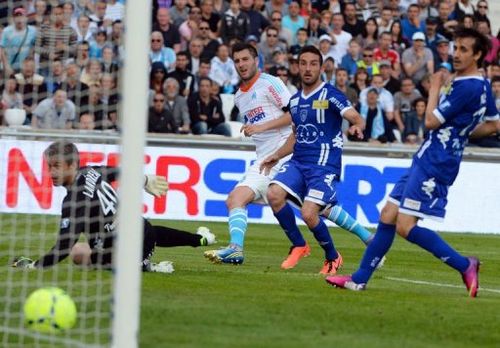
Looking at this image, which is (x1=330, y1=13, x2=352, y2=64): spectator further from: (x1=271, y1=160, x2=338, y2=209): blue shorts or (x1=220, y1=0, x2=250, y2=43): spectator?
(x1=271, y1=160, x2=338, y2=209): blue shorts

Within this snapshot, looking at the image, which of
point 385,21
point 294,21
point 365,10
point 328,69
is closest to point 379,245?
point 328,69

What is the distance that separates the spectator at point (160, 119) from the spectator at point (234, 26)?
287 centimetres

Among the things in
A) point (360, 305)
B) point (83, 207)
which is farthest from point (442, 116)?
point (83, 207)

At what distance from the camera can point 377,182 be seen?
20.5 m

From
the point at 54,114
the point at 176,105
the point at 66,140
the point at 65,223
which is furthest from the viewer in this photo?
the point at 176,105

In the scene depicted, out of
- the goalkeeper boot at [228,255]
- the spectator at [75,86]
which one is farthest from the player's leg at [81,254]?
the goalkeeper boot at [228,255]

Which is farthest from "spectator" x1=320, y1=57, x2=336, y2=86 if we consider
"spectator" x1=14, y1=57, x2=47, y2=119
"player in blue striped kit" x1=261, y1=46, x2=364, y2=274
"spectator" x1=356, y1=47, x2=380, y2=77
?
"player in blue striped kit" x1=261, y1=46, x2=364, y2=274

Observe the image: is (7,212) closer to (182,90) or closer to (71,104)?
(71,104)

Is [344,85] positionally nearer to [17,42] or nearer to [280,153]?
[280,153]

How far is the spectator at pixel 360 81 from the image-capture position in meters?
23.1

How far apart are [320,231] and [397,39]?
12.8 m

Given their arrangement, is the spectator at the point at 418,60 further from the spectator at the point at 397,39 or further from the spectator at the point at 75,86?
the spectator at the point at 75,86

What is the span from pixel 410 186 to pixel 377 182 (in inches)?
398

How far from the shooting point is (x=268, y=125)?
13.3 meters
